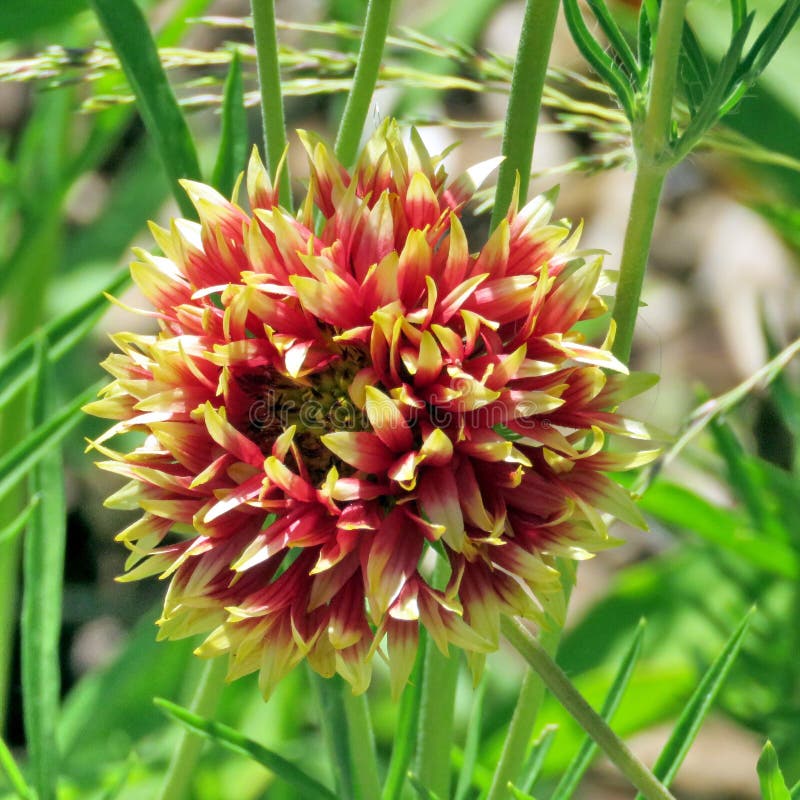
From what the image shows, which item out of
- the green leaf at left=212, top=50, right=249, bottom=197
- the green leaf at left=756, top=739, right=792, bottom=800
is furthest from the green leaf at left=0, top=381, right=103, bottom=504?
the green leaf at left=756, top=739, right=792, bottom=800

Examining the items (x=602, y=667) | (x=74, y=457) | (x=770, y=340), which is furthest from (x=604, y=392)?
(x=74, y=457)

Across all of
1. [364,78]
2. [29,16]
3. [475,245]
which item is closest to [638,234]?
[364,78]

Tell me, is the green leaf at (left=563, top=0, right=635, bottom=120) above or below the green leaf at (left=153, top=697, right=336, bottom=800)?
above

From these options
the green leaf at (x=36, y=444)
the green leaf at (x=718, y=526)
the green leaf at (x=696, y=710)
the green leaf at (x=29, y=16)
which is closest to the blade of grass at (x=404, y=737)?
the green leaf at (x=696, y=710)

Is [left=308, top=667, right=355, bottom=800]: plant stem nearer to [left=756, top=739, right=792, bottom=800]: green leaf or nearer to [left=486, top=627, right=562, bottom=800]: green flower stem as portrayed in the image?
[left=486, top=627, right=562, bottom=800]: green flower stem

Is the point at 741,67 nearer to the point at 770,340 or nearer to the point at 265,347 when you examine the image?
the point at 265,347

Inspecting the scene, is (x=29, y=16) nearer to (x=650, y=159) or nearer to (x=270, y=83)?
(x=270, y=83)
